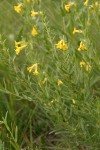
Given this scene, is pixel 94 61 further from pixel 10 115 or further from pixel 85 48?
pixel 10 115

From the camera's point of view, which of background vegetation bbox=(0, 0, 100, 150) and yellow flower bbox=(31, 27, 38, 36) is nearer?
background vegetation bbox=(0, 0, 100, 150)

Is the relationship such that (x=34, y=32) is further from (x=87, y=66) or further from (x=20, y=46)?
(x=87, y=66)

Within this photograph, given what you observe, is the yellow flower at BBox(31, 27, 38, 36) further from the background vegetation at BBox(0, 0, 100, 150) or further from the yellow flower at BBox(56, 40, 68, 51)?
the yellow flower at BBox(56, 40, 68, 51)

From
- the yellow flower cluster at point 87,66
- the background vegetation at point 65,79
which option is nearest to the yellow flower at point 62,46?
the background vegetation at point 65,79

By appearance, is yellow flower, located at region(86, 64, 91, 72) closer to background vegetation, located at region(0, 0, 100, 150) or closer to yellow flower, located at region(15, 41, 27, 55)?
background vegetation, located at region(0, 0, 100, 150)

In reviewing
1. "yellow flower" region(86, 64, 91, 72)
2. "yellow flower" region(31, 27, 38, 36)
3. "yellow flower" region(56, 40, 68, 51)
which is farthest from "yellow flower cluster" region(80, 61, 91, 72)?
"yellow flower" region(31, 27, 38, 36)

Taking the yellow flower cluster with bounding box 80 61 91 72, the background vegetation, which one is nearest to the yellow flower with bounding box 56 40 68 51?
A: the background vegetation

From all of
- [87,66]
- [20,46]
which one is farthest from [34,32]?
[87,66]

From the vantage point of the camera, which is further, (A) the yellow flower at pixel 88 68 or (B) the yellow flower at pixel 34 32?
(B) the yellow flower at pixel 34 32

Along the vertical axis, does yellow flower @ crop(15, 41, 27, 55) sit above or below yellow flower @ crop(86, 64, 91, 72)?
above

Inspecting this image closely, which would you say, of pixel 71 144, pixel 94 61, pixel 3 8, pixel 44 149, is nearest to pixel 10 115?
pixel 44 149

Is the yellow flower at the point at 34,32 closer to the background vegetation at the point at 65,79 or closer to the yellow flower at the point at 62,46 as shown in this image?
the background vegetation at the point at 65,79
